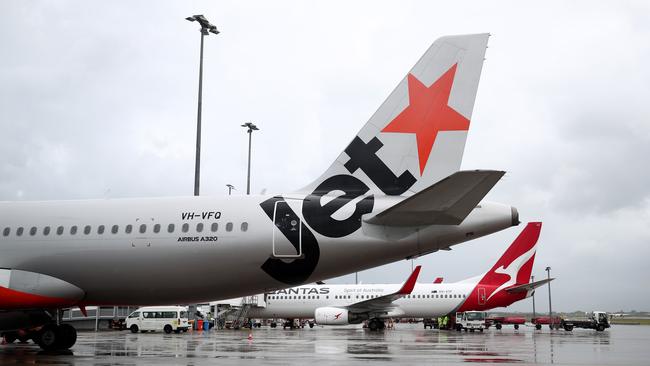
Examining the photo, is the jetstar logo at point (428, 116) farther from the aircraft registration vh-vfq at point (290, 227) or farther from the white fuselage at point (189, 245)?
the white fuselage at point (189, 245)

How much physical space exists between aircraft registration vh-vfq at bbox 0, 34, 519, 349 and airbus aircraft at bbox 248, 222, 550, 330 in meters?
22.6

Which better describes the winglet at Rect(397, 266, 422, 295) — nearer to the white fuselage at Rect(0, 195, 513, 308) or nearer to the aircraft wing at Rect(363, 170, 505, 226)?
the white fuselage at Rect(0, 195, 513, 308)

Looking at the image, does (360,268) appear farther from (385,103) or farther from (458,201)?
(385,103)

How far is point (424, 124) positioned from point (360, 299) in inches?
1108

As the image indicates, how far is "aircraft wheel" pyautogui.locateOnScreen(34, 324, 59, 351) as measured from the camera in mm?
14906

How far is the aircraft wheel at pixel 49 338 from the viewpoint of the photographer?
14.9 meters

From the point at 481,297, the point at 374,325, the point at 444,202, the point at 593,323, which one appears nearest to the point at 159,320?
the point at 374,325

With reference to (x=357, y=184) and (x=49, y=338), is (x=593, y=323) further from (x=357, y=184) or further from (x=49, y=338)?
(x=49, y=338)

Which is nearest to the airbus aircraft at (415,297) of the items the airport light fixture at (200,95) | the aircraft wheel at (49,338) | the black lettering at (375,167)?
the airport light fixture at (200,95)

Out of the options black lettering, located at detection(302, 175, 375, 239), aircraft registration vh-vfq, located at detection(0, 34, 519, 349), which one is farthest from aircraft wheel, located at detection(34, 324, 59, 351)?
black lettering, located at detection(302, 175, 375, 239)

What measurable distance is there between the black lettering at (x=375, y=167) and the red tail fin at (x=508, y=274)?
87.2 feet

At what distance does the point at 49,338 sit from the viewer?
49.0ft

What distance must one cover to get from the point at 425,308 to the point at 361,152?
27.5 meters

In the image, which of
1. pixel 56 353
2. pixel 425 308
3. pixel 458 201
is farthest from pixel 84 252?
pixel 425 308
